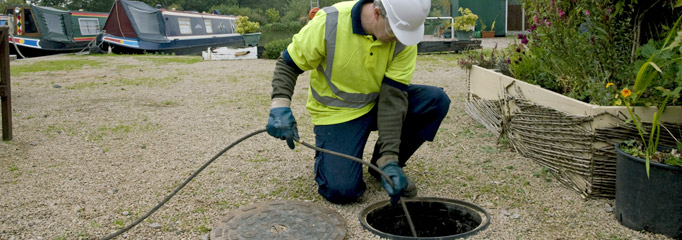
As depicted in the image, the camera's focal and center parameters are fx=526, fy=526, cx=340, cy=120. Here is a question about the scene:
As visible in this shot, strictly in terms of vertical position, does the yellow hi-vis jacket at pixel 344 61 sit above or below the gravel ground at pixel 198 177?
above

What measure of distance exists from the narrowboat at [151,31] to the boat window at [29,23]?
7.07 ft

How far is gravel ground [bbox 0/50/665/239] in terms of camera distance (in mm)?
2648

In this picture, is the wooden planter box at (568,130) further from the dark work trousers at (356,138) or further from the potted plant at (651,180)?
the dark work trousers at (356,138)

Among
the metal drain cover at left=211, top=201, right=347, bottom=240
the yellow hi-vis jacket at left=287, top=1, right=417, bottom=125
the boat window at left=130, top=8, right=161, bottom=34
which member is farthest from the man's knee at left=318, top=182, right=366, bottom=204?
the boat window at left=130, top=8, right=161, bottom=34

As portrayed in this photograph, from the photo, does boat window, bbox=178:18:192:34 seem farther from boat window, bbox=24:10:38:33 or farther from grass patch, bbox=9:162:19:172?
grass patch, bbox=9:162:19:172

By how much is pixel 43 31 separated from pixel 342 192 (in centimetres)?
1735

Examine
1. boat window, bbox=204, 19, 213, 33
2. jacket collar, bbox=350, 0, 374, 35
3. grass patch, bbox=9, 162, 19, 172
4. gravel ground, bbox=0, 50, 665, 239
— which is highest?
jacket collar, bbox=350, 0, 374, 35

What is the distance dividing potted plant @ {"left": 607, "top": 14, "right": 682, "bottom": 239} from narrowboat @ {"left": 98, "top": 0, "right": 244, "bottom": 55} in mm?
15339

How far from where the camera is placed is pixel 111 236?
2.47 metres

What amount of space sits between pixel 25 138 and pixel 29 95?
277 cm

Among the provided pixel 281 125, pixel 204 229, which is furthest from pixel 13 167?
pixel 281 125

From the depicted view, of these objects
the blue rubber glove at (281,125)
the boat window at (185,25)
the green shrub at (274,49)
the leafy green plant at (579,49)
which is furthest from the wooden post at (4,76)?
the boat window at (185,25)

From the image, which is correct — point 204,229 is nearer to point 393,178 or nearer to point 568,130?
point 393,178

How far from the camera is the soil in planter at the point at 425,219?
2.86m
